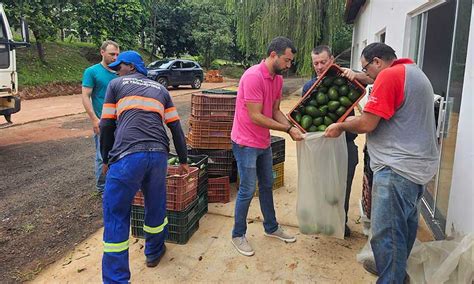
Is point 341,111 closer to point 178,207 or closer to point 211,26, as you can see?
point 178,207

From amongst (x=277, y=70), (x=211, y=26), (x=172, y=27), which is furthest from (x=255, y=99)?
(x=172, y=27)

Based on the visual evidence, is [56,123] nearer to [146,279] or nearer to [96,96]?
[96,96]

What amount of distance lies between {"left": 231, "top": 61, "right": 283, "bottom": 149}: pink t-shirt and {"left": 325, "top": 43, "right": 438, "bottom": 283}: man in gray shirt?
2.83 ft

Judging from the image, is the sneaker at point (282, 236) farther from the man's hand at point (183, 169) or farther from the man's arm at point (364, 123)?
Result: the man's arm at point (364, 123)

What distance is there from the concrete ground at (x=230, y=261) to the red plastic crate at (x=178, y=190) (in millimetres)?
385

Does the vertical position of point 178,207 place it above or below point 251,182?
below

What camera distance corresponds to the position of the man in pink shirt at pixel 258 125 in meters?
3.21

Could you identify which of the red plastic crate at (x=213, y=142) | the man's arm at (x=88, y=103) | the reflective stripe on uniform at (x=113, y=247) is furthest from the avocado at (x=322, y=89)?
the man's arm at (x=88, y=103)

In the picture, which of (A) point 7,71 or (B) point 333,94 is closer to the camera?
(B) point 333,94

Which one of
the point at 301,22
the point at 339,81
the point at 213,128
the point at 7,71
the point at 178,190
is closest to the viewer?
the point at 339,81

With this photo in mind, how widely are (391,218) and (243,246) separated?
4.70 ft

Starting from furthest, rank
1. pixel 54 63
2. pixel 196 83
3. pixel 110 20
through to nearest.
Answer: pixel 196 83 < pixel 110 20 < pixel 54 63

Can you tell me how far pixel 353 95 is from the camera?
3234mm

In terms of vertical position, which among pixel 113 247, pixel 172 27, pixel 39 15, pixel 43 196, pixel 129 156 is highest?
pixel 172 27
